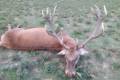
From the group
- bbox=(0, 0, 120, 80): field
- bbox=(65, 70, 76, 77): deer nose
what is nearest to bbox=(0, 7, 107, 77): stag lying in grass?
bbox=(65, 70, 76, 77): deer nose

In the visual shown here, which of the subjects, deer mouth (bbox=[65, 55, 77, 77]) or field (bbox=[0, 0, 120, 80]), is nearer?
deer mouth (bbox=[65, 55, 77, 77])

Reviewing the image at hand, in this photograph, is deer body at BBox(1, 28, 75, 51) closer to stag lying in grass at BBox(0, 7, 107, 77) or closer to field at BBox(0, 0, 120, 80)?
→ stag lying in grass at BBox(0, 7, 107, 77)

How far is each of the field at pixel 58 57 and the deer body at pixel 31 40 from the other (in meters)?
0.15

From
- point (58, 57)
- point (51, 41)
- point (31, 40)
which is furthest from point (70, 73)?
point (31, 40)

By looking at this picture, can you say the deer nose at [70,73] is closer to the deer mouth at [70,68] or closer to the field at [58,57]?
the deer mouth at [70,68]

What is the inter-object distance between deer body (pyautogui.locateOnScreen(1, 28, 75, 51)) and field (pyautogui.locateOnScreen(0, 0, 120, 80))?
0.48ft

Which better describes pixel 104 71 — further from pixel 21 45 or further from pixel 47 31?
pixel 21 45

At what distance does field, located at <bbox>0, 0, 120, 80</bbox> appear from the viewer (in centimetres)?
624

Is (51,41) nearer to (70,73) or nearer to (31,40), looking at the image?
(31,40)

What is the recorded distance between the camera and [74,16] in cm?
902

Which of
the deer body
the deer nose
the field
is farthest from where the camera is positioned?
the deer body

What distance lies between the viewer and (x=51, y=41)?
21.7 feet

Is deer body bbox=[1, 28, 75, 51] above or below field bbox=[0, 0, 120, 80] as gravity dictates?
above

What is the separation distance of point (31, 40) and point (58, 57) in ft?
2.12
